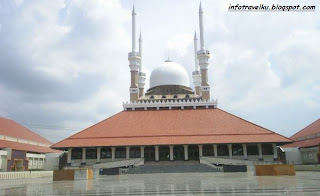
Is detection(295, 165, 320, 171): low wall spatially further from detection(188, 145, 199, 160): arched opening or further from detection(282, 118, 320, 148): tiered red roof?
detection(188, 145, 199, 160): arched opening

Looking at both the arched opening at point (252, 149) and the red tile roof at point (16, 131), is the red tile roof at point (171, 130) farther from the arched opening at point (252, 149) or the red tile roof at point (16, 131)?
the red tile roof at point (16, 131)

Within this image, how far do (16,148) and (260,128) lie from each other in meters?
34.7

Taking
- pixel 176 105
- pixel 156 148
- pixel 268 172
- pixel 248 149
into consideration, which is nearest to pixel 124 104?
pixel 176 105

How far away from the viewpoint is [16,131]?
1934 inches

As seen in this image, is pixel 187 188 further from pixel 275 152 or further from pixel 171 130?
pixel 275 152

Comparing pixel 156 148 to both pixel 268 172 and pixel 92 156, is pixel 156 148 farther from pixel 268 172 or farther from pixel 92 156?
pixel 268 172

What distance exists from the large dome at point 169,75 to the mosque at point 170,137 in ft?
44.9

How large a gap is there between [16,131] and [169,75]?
32141mm

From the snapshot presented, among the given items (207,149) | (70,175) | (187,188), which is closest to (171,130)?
(207,149)

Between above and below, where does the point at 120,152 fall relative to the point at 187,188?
above

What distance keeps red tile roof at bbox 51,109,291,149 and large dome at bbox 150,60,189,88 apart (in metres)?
15.5

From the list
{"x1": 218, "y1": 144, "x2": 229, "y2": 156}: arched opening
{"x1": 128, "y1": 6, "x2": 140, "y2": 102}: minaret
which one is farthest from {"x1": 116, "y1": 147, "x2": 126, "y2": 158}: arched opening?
{"x1": 128, "y1": 6, "x2": 140, "y2": 102}: minaret

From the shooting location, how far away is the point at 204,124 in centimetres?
4547

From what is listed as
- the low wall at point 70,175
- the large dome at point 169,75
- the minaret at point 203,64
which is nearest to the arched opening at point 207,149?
the minaret at point 203,64
